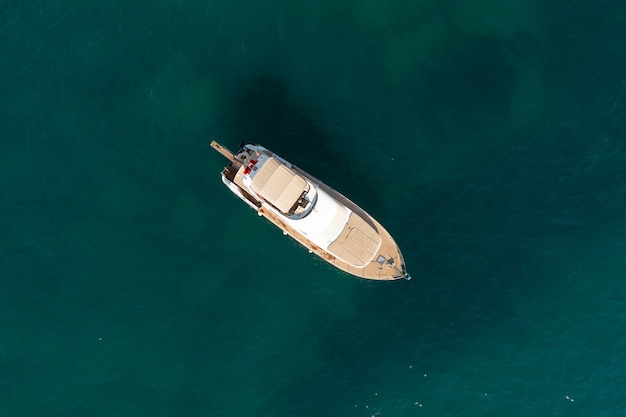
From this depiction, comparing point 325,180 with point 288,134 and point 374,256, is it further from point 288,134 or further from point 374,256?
point 374,256

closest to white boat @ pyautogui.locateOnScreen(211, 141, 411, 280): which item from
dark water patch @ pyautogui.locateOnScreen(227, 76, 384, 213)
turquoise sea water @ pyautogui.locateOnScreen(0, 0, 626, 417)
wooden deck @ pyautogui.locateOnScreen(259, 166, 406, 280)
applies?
wooden deck @ pyautogui.locateOnScreen(259, 166, 406, 280)

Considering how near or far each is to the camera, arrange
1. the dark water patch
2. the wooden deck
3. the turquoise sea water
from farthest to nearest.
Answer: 1. the dark water patch
2. the turquoise sea water
3. the wooden deck

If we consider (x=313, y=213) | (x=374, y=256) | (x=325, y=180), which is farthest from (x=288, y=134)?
(x=374, y=256)

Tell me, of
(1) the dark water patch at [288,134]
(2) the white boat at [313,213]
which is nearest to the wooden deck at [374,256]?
(2) the white boat at [313,213]

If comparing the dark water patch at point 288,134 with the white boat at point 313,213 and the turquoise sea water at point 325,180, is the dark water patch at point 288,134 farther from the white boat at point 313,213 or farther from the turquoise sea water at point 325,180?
the white boat at point 313,213

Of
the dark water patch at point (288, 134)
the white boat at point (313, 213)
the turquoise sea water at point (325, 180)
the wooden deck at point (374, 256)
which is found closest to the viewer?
the white boat at point (313, 213)

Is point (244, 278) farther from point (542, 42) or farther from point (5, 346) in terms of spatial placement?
point (542, 42)

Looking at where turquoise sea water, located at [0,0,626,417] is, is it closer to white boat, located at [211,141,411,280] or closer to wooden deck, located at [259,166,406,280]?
wooden deck, located at [259,166,406,280]
